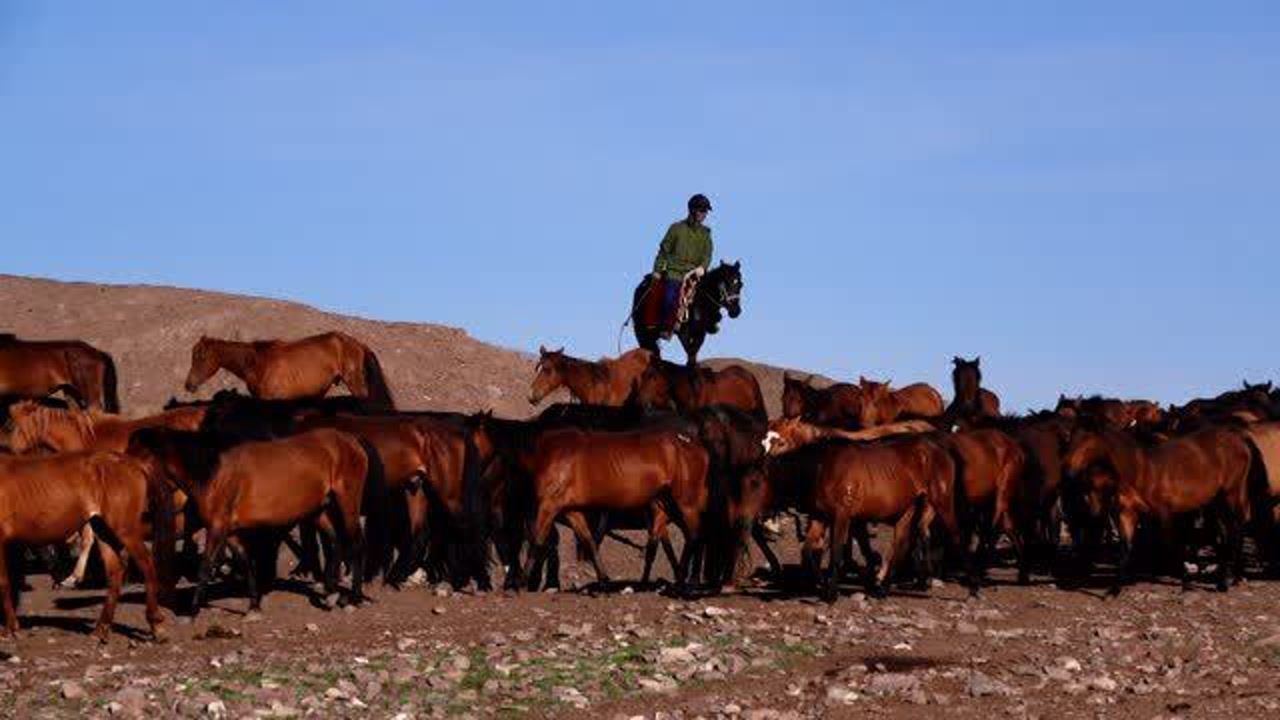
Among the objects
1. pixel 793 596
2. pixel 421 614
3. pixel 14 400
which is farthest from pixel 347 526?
pixel 14 400

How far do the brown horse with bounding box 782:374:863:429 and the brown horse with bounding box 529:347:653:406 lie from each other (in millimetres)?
2472

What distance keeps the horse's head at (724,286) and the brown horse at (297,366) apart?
4.50m

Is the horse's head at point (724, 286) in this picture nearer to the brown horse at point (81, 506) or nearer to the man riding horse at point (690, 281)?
the man riding horse at point (690, 281)

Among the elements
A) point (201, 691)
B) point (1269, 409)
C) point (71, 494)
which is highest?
point (1269, 409)

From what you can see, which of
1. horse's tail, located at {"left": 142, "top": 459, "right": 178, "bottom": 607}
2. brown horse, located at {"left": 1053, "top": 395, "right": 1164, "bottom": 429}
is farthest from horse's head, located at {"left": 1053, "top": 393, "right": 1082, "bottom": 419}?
horse's tail, located at {"left": 142, "top": 459, "right": 178, "bottom": 607}

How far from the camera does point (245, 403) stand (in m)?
24.3

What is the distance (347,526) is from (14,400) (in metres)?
10.2

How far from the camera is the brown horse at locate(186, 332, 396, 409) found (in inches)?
1228

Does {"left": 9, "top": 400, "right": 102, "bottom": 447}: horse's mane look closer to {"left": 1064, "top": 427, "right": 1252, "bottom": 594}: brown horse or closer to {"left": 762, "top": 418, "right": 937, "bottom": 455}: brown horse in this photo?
{"left": 762, "top": 418, "right": 937, "bottom": 455}: brown horse

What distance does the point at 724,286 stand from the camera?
29250 mm

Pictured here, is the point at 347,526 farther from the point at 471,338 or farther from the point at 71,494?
the point at 471,338

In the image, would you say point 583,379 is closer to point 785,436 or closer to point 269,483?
point 785,436

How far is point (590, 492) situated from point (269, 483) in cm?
346

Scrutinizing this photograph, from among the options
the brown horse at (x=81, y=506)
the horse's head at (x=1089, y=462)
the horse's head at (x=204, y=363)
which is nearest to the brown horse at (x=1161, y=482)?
the horse's head at (x=1089, y=462)
